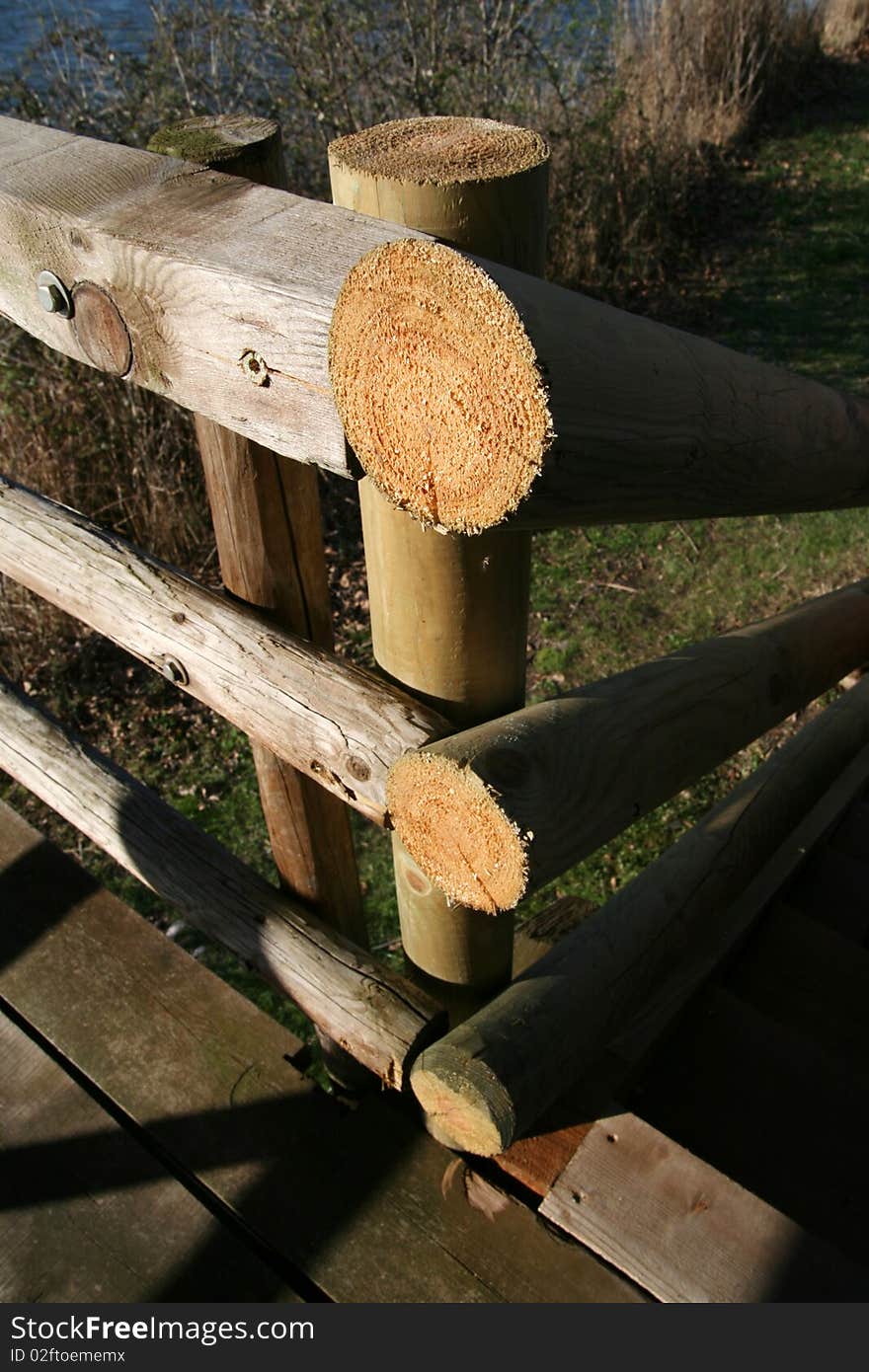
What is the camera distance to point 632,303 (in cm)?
763

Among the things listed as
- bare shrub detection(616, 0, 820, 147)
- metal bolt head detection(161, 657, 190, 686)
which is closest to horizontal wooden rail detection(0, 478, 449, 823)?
metal bolt head detection(161, 657, 190, 686)

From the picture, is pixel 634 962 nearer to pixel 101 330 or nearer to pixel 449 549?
pixel 449 549

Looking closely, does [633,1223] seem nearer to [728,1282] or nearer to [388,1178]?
[728,1282]

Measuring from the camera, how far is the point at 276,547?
1593 millimetres

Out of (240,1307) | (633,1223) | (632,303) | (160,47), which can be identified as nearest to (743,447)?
(633,1223)

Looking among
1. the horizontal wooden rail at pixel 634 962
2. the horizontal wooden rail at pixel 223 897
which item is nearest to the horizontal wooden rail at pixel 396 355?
the horizontal wooden rail at pixel 634 962

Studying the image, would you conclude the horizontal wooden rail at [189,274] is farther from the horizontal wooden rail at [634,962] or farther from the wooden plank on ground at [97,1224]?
the wooden plank on ground at [97,1224]

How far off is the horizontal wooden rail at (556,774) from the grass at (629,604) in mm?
2465

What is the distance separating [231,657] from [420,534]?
477 millimetres

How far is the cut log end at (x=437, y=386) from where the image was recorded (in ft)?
2.70

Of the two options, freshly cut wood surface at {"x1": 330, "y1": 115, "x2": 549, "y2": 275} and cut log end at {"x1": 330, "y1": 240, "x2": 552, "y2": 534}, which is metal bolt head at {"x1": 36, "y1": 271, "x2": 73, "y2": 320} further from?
cut log end at {"x1": 330, "y1": 240, "x2": 552, "y2": 534}

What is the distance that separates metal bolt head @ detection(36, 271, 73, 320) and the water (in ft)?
28.1

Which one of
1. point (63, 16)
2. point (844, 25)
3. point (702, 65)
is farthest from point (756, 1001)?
point (844, 25)

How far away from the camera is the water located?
875cm
